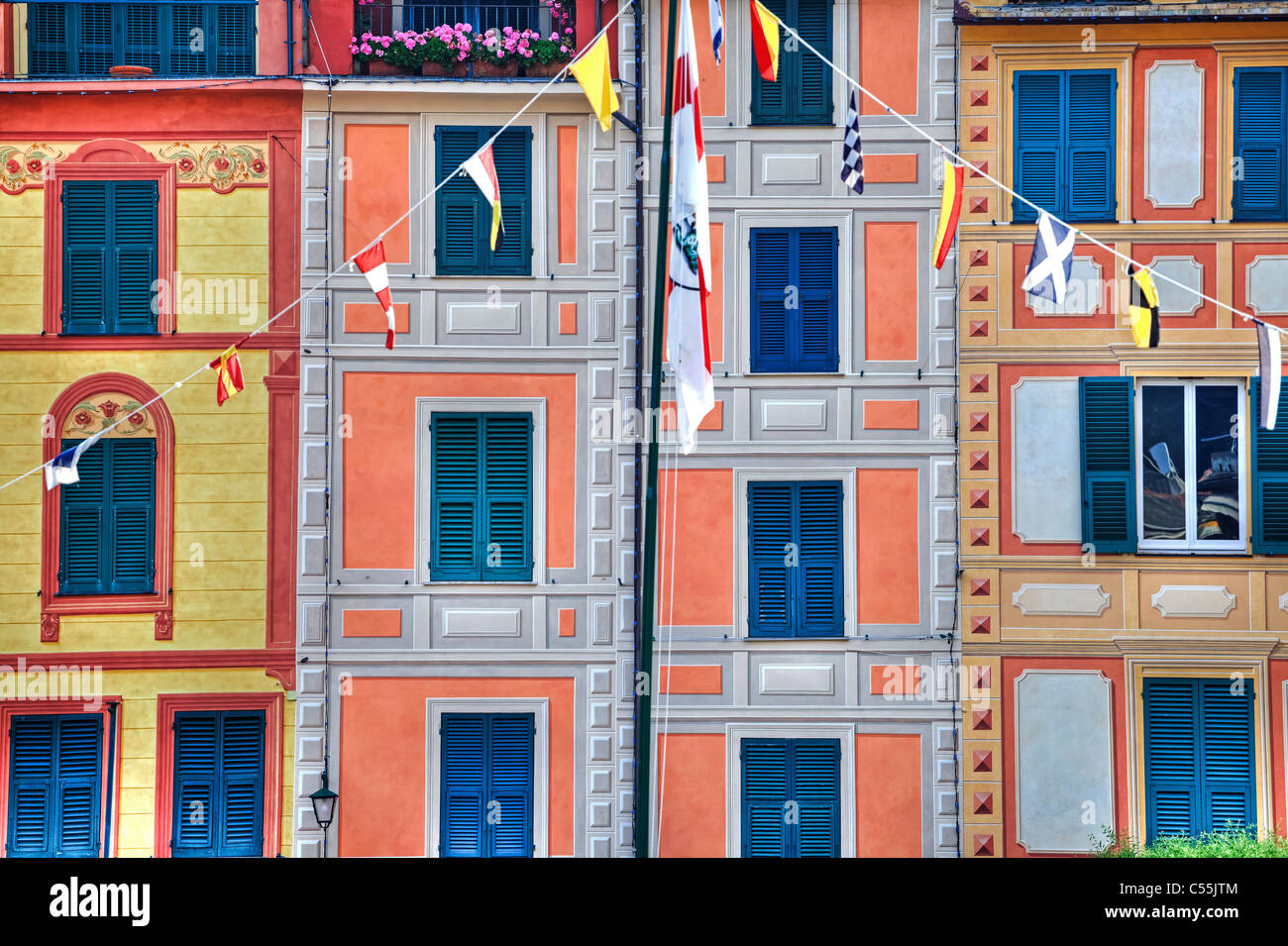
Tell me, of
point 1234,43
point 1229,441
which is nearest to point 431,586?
point 1229,441

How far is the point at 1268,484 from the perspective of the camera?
14383 millimetres

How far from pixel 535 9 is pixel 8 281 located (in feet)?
20.9

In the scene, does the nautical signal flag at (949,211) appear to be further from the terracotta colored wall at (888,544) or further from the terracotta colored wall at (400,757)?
the terracotta colored wall at (400,757)

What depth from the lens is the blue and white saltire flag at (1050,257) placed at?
454 inches

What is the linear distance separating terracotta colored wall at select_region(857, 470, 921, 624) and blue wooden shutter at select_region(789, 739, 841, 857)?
1.46 meters

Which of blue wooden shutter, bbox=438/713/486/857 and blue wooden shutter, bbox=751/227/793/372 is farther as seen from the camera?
blue wooden shutter, bbox=751/227/793/372

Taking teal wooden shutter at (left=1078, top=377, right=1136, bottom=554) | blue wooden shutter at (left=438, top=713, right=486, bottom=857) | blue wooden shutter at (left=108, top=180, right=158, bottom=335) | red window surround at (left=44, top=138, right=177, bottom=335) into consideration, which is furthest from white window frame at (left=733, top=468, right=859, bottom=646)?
Answer: blue wooden shutter at (left=108, top=180, right=158, bottom=335)

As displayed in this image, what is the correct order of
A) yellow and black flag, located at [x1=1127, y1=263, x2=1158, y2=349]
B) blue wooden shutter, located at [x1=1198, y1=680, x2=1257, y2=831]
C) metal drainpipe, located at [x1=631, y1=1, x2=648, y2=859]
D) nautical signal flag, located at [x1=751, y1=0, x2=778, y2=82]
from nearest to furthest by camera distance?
nautical signal flag, located at [x1=751, y1=0, x2=778, y2=82] → yellow and black flag, located at [x1=1127, y1=263, x2=1158, y2=349] → blue wooden shutter, located at [x1=1198, y1=680, x2=1257, y2=831] → metal drainpipe, located at [x1=631, y1=1, x2=648, y2=859]

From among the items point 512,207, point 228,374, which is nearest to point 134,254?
point 228,374

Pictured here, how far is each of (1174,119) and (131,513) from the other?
11912 mm

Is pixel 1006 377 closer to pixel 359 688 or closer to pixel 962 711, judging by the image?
pixel 962 711

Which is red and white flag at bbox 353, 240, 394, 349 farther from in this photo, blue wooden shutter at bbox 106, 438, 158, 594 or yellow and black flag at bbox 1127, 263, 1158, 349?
yellow and black flag at bbox 1127, 263, 1158, 349

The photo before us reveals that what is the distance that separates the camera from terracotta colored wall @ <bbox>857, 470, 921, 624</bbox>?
47.1ft
